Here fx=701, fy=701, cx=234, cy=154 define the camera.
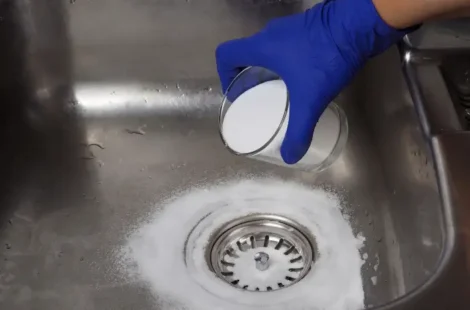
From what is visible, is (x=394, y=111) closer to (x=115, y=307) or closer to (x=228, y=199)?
(x=228, y=199)

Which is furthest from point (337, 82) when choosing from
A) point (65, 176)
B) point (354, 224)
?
→ point (65, 176)

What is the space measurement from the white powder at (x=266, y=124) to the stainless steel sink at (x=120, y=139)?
89mm

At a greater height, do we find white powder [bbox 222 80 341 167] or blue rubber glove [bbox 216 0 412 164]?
blue rubber glove [bbox 216 0 412 164]

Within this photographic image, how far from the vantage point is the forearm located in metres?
0.53

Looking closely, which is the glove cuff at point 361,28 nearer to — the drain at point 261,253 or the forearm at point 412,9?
the forearm at point 412,9

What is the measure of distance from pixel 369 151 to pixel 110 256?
11.8 inches

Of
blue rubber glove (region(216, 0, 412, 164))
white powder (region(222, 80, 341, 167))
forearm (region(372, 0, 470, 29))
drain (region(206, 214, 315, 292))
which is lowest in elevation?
drain (region(206, 214, 315, 292))

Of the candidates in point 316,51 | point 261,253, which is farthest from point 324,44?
point 261,253

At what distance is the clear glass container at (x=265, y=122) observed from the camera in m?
0.58

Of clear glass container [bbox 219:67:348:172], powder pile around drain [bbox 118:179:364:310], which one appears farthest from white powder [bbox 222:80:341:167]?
powder pile around drain [bbox 118:179:364:310]

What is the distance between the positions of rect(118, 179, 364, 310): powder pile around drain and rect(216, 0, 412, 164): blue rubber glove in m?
0.16

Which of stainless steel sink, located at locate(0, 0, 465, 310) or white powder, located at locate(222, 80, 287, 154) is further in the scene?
stainless steel sink, located at locate(0, 0, 465, 310)

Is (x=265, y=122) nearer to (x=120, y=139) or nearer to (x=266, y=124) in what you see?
(x=266, y=124)

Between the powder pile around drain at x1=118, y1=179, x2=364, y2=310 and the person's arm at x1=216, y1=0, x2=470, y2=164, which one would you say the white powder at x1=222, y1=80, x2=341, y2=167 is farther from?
the powder pile around drain at x1=118, y1=179, x2=364, y2=310
